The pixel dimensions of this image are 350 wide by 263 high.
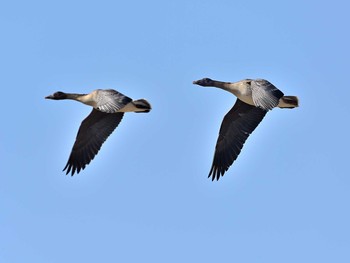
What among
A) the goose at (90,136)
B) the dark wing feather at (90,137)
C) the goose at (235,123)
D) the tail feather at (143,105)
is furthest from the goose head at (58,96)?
the goose at (235,123)

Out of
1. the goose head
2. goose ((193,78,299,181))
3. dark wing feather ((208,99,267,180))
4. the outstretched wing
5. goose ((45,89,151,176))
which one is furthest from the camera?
the goose head

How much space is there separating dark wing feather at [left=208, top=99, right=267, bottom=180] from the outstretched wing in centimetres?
387

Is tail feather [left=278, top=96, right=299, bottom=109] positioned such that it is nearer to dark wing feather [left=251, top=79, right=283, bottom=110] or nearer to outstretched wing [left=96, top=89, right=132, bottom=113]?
dark wing feather [left=251, top=79, right=283, bottom=110]

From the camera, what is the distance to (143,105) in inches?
1421

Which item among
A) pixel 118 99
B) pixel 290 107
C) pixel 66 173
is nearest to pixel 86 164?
pixel 66 173

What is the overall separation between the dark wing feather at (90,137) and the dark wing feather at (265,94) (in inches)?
215

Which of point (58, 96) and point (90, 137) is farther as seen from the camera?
point (58, 96)

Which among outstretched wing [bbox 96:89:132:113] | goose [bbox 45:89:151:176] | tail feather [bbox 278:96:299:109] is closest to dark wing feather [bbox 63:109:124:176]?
goose [bbox 45:89:151:176]

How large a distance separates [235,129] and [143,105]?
2971mm

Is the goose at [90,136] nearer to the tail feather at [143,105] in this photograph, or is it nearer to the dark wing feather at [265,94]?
the tail feather at [143,105]

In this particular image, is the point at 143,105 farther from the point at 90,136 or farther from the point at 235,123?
the point at 235,123

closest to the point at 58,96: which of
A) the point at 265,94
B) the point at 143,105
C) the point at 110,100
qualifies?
the point at 143,105

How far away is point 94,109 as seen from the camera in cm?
3709

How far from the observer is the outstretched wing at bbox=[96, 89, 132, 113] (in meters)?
33.2
